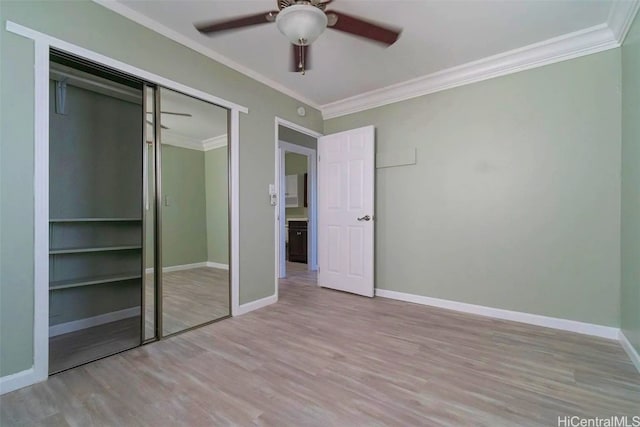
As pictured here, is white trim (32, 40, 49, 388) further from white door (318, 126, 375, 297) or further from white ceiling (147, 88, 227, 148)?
white door (318, 126, 375, 297)

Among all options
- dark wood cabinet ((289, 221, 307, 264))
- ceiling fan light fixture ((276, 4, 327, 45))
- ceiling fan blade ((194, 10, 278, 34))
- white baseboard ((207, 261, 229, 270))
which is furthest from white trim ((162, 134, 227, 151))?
dark wood cabinet ((289, 221, 307, 264))

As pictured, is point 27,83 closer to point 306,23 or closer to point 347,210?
point 306,23

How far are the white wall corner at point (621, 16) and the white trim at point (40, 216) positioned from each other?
392 centimetres

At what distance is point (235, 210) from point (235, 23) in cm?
168

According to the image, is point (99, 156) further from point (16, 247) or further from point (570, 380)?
point (570, 380)

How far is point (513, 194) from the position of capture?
2.86 m

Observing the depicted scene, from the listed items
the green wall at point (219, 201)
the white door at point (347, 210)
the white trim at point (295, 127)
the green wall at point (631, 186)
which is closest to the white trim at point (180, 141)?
the green wall at point (219, 201)

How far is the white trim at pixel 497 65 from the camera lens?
2.47m

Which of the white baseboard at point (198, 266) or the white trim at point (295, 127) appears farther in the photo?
the white trim at point (295, 127)

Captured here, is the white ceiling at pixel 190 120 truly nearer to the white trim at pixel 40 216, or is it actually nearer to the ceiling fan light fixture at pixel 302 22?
the white trim at pixel 40 216

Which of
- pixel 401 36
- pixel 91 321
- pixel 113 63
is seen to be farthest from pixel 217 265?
pixel 401 36

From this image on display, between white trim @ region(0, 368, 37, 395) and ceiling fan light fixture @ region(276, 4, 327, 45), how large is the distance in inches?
103

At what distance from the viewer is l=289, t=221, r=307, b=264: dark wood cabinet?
6.16 meters

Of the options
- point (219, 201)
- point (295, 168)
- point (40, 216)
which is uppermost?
point (295, 168)
